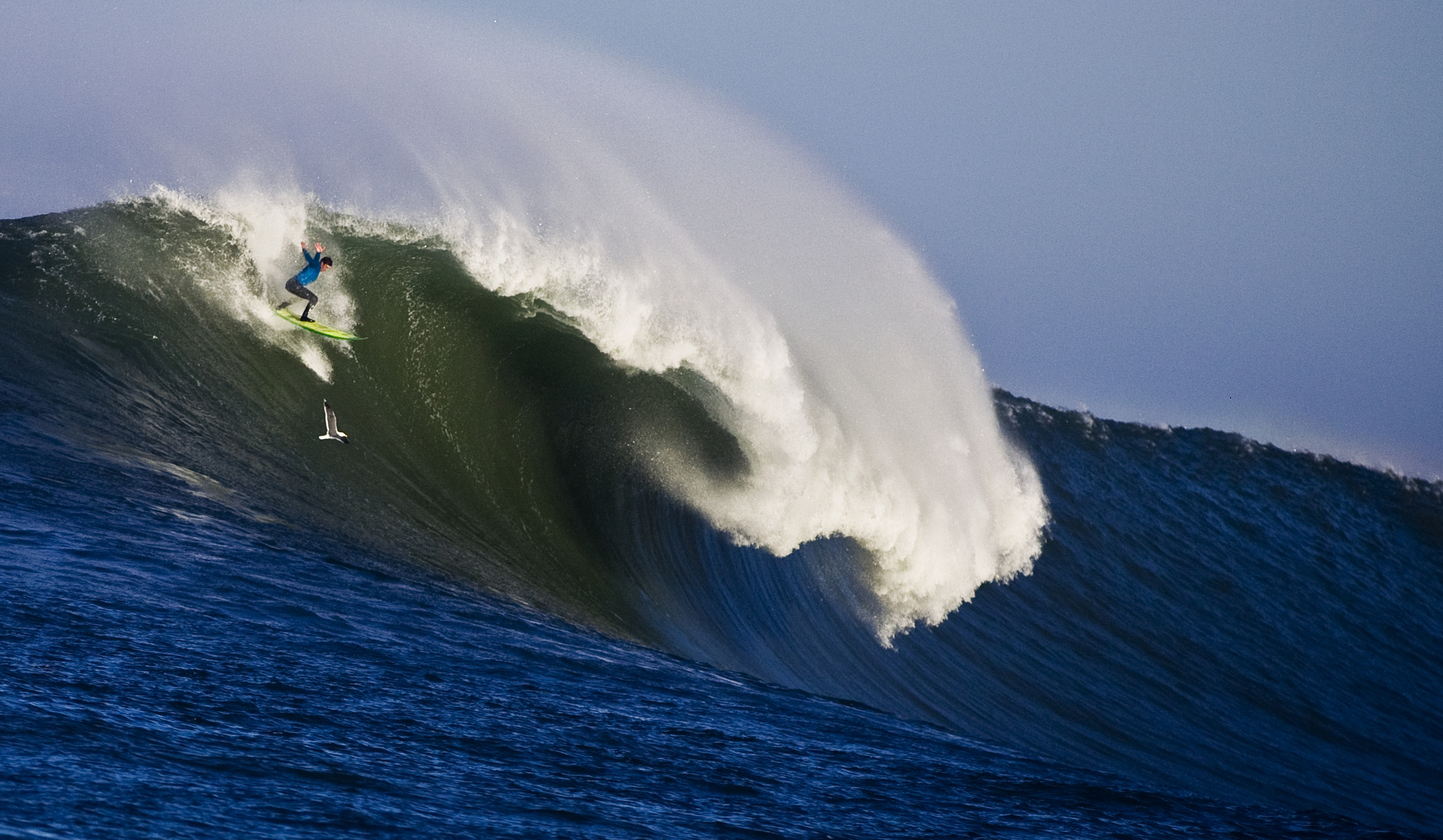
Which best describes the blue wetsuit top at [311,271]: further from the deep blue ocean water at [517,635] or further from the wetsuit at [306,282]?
the deep blue ocean water at [517,635]

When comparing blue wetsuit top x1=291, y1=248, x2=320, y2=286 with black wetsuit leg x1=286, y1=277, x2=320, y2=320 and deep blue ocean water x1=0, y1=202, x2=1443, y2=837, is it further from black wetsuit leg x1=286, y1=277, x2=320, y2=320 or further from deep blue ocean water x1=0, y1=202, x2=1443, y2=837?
deep blue ocean water x1=0, y1=202, x2=1443, y2=837

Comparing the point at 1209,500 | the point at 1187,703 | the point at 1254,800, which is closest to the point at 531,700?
the point at 1254,800

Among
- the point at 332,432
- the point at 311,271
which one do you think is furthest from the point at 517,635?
the point at 311,271

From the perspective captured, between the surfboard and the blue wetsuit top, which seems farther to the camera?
the surfboard

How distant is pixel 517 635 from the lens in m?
6.36

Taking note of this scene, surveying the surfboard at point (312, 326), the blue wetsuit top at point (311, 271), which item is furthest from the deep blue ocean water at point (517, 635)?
the blue wetsuit top at point (311, 271)

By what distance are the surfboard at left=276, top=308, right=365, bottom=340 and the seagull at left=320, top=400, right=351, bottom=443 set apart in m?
1.46

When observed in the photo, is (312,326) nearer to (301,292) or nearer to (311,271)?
(301,292)

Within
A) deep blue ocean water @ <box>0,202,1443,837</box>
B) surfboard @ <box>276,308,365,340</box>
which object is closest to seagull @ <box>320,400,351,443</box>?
deep blue ocean water @ <box>0,202,1443,837</box>

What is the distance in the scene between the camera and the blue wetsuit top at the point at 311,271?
Result: 33.0 ft

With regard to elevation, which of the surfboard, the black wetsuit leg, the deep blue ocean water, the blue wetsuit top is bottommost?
the deep blue ocean water

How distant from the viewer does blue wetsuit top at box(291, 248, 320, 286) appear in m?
10.1

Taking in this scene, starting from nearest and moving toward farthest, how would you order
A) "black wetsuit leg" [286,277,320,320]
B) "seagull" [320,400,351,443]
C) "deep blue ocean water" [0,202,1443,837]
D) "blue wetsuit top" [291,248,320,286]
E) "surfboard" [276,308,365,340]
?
"deep blue ocean water" [0,202,1443,837], "seagull" [320,400,351,443], "blue wetsuit top" [291,248,320,286], "black wetsuit leg" [286,277,320,320], "surfboard" [276,308,365,340]

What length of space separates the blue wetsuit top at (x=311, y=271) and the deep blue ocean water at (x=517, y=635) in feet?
2.14
